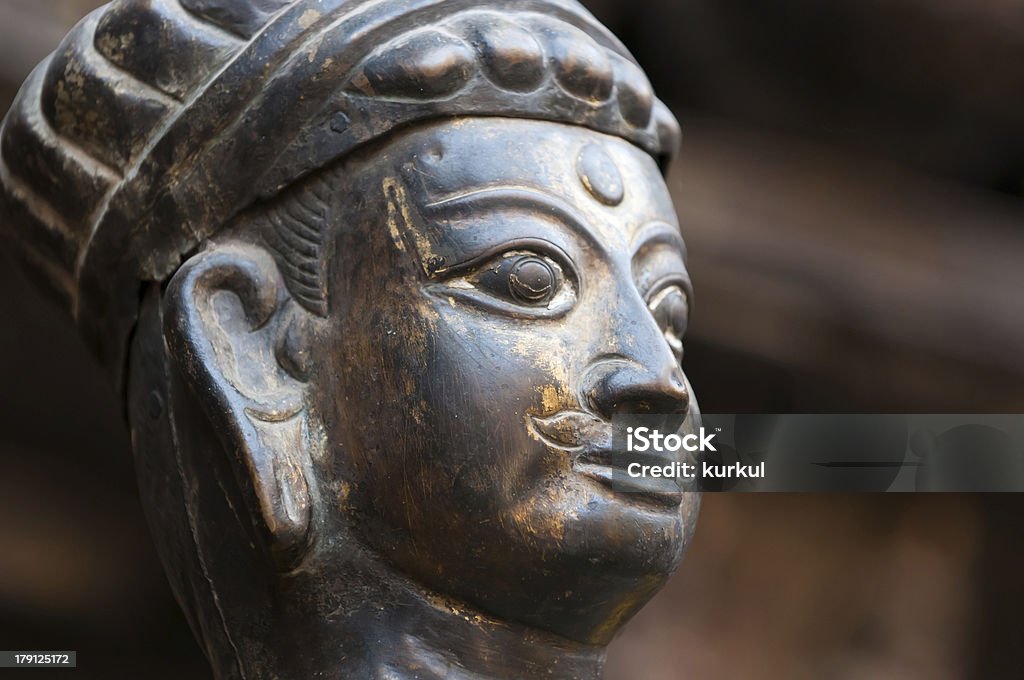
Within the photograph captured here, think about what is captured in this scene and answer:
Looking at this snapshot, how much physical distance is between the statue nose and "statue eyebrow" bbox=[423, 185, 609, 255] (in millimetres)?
154

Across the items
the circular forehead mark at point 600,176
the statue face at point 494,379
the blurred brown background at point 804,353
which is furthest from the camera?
the blurred brown background at point 804,353

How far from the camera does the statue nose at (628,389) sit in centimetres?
153

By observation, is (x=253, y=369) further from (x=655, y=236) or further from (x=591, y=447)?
(x=655, y=236)

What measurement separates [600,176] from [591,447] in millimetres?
321

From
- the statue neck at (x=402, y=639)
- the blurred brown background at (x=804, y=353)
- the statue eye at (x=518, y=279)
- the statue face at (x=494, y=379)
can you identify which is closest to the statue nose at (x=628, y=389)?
the statue face at (x=494, y=379)

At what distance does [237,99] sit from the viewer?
1611mm

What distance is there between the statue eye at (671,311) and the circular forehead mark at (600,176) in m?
0.13

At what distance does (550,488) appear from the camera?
59.8 inches

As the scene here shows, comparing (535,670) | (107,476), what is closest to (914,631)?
(535,670)

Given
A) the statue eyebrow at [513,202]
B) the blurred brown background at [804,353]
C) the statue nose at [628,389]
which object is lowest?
the blurred brown background at [804,353]

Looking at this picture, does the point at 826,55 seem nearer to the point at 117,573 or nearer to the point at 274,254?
the point at 274,254
